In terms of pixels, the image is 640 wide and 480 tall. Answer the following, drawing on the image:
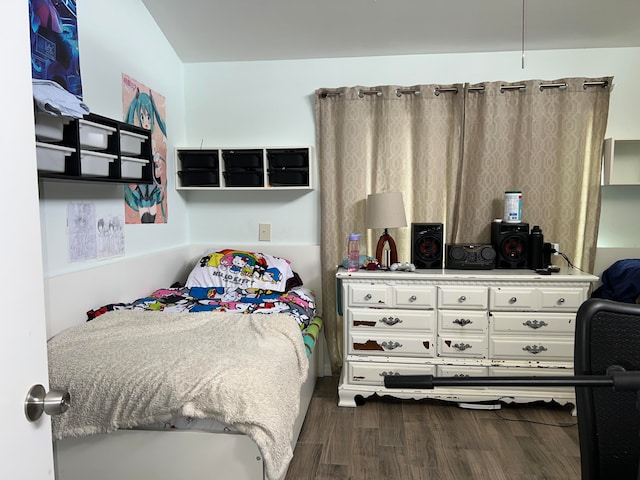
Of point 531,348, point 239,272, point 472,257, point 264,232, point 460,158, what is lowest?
point 531,348

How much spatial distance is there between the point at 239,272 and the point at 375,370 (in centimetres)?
105

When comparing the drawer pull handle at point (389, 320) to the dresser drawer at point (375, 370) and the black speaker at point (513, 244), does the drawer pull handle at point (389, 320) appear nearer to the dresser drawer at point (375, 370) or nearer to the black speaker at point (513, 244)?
the dresser drawer at point (375, 370)

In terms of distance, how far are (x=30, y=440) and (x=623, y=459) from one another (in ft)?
3.60

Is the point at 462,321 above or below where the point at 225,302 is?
below

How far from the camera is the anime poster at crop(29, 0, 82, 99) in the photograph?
1585 mm

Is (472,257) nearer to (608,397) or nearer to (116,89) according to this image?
(608,397)

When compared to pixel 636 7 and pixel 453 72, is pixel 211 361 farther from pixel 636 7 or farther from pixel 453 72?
pixel 636 7

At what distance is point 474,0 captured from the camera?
2486 millimetres

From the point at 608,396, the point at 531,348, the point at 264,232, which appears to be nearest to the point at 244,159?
the point at 264,232

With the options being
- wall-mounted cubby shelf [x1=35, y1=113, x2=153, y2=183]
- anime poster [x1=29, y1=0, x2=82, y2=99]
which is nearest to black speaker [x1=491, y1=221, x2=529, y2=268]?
wall-mounted cubby shelf [x1=35, y1=113, x2=153, y2=183]

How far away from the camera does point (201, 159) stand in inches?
120

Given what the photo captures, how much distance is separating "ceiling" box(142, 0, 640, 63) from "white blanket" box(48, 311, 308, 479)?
1948 mm

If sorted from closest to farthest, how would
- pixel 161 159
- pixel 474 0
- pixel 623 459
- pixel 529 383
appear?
1. pixel 529 383
2. pixel 623 459
3. pixel 474 0
4. pixel 161 159

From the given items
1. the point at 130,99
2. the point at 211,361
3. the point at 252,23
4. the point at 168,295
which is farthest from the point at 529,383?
the point at 252,23
